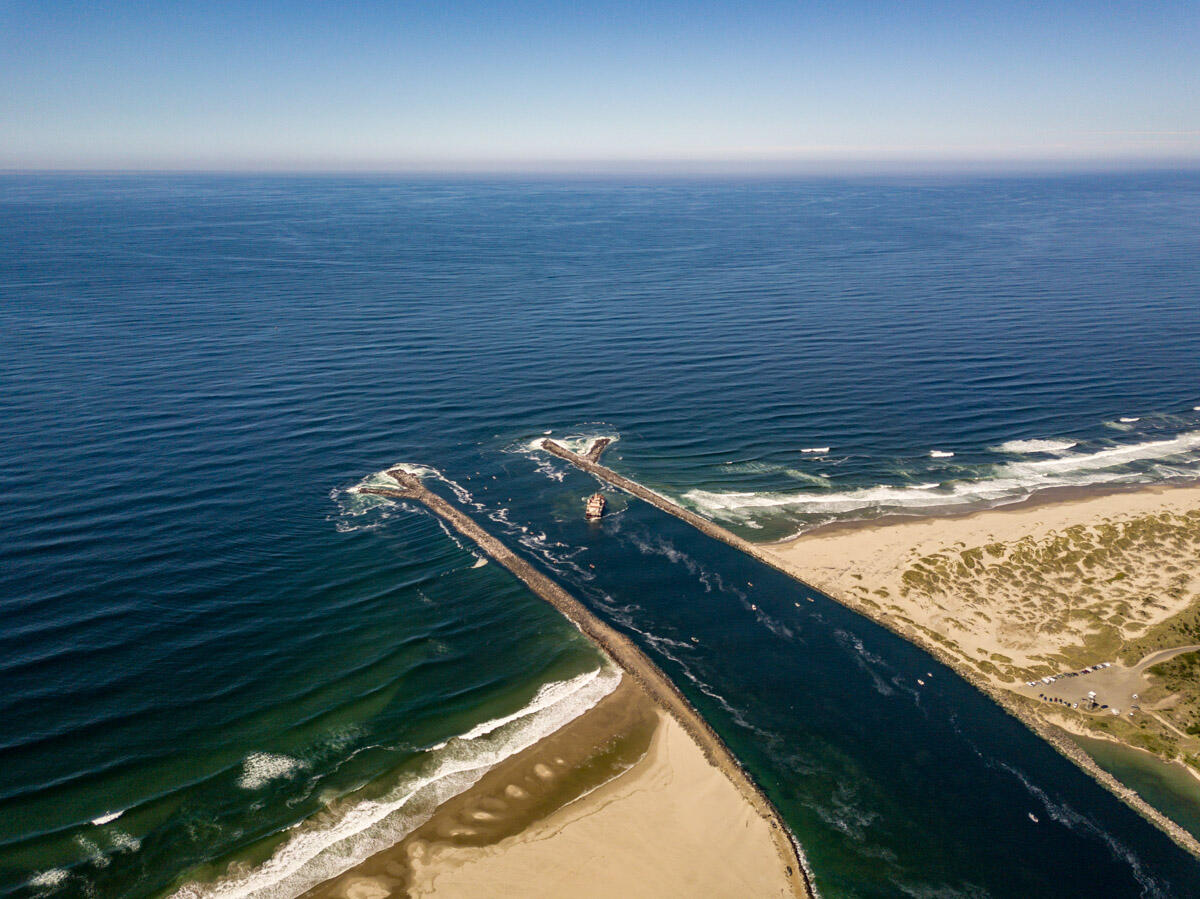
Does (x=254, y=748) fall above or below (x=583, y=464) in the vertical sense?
below

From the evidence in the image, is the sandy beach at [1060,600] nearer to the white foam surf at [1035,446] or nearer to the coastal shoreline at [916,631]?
the coastal shoreline at [916,631]

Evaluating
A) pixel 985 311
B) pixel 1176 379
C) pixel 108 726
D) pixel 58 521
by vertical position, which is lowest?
pixel 108 726

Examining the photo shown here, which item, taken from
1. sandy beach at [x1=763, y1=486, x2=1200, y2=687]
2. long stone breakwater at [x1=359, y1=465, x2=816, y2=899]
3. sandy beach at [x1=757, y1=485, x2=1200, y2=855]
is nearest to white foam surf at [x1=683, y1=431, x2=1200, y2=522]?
sandy beach at [x1=757, y1=485, x2=1200, y2=855]

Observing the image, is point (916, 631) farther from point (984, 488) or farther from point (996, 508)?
point (984, 488)

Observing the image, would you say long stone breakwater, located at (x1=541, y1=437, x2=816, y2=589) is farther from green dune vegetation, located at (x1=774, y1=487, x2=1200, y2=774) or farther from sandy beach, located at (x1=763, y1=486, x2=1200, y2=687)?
green dune vegetation, located at (x1=774, y1=487, x2=1200, y2=774)

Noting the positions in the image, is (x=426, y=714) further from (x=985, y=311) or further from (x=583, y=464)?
(x=985, y=311)

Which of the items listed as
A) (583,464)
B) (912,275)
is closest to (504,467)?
(583,464)

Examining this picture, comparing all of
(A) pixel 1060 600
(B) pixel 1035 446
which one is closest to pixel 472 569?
(A) pixel 1060 600
